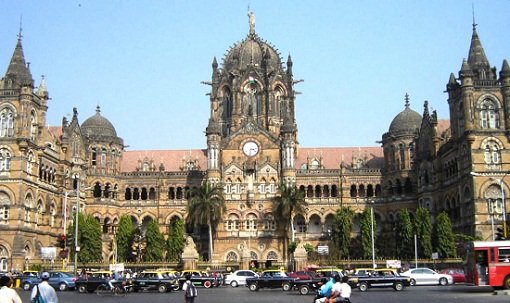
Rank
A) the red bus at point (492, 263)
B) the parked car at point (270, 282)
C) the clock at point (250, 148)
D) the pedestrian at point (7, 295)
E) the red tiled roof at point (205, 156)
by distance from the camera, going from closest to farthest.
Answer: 1. the pedestrian at point (7, 295)
2. the red bus at point (492, 263)
3. the parked car at point (270, 282)
4. the clock at point (250, 148)
5. the red tiled roof at point (205, 156)

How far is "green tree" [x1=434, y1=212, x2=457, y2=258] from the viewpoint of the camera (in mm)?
69625

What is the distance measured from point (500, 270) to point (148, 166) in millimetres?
65123

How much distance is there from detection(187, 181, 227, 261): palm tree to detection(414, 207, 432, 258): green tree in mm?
23990

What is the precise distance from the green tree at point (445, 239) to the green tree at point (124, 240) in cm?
3703

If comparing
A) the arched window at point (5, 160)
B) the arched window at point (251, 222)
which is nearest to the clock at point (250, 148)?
the arched window at point (251, 222)

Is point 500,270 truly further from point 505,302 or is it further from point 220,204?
point 220,204

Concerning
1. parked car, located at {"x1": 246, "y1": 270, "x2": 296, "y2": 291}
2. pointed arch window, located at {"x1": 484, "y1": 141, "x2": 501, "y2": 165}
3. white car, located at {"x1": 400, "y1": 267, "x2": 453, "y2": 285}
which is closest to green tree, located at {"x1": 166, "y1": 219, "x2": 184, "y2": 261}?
parked car, located at {"x1": 246, "y1": 270, "x2": 296, "y2": 291}

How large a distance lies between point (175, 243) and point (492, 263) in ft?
156

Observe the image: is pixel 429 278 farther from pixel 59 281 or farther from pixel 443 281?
pixel 59 281

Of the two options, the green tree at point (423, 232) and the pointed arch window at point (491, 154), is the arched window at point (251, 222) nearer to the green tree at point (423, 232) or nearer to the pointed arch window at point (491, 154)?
the green tree at point (423, 232)

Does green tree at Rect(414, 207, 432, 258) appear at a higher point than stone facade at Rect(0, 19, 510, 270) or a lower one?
lower

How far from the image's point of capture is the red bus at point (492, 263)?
38.9 m

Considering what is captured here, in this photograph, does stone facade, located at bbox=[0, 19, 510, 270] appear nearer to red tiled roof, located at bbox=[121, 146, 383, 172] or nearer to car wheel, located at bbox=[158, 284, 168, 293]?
red tiled roof, located at bbox=[121, 146, 383, 172]

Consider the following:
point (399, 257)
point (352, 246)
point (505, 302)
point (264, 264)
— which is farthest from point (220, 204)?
point (505, 302)
